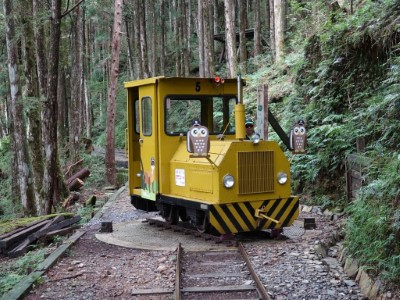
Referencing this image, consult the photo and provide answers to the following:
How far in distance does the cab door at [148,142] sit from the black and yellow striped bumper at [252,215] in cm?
→ 171

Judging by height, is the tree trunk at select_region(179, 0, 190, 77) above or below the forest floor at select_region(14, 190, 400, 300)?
above

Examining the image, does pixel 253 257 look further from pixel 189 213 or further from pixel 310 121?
pixel 310 121

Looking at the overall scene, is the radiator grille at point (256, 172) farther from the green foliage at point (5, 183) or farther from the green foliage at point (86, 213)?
the green foliage at point (5, 183)

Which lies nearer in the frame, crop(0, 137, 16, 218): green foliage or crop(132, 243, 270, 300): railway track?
crop(132, 243, 270, 300): railway track

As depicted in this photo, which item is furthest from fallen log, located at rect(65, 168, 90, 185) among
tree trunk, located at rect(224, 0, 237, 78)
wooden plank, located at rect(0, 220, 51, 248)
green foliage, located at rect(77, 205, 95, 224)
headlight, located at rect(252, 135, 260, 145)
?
headlight, located at rect(252, 135, 260, 145)

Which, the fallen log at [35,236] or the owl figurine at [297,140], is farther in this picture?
the fallen log at [35,236]

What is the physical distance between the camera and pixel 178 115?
396 inches

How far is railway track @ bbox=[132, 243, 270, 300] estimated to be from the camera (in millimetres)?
6066

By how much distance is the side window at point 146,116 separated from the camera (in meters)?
10.0

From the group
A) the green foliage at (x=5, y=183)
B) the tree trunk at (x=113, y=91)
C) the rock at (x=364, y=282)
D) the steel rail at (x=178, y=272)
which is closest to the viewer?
the rock at (x=364, y=282)

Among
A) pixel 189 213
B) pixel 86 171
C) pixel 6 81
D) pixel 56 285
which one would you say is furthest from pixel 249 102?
pixel 56 285

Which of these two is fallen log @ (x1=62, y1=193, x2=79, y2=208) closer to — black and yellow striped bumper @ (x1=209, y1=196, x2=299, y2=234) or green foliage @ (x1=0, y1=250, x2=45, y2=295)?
green foliage @ (x1=0, y1=250, x2=45, y2=295)

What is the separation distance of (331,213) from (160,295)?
18.2 feet

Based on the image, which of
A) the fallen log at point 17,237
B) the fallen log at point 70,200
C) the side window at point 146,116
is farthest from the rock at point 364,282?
the fallen log at point 70,200
